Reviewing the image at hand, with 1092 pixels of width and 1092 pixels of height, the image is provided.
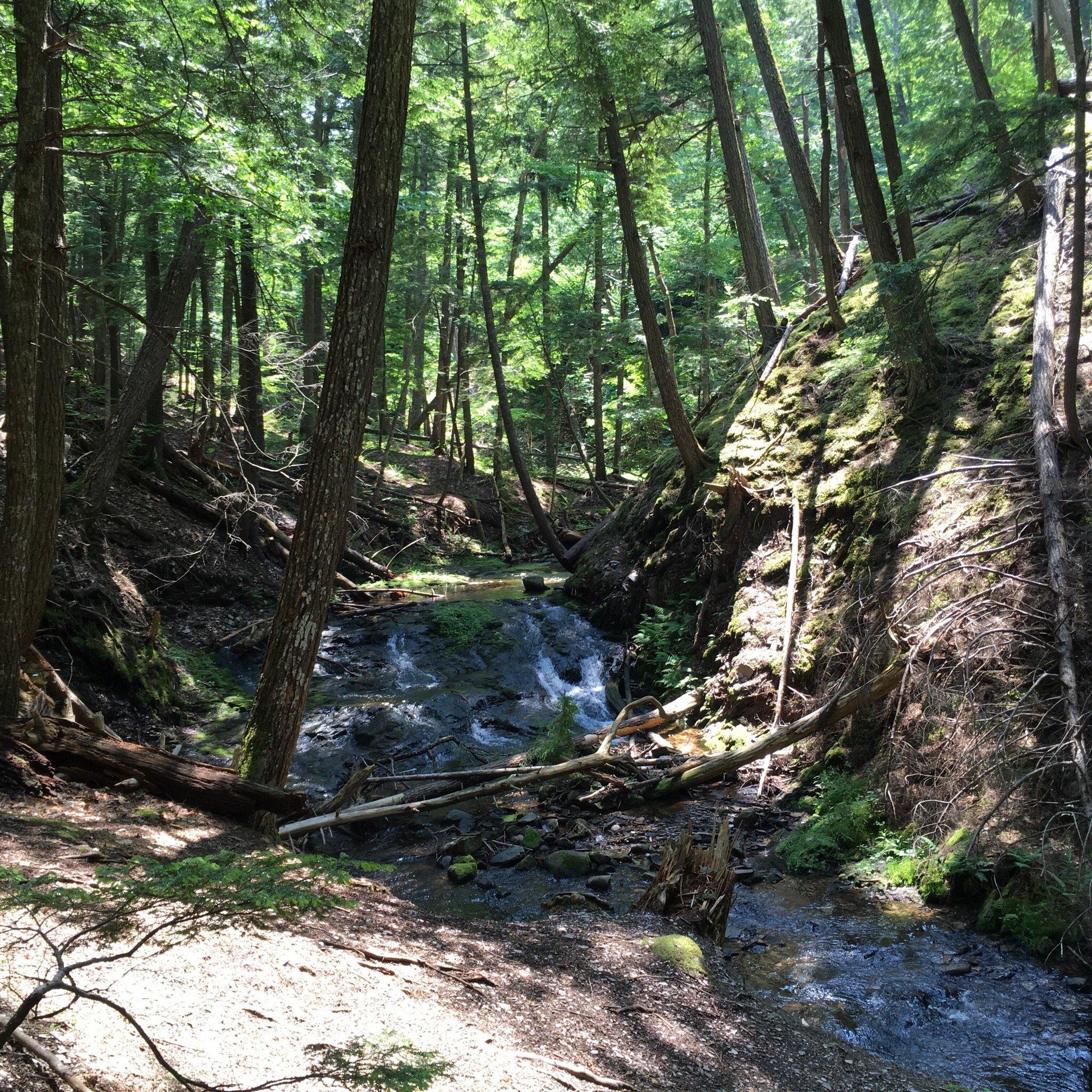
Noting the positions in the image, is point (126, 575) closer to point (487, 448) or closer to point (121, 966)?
point (121, 966)

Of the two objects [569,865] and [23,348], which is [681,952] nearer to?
[569,865]

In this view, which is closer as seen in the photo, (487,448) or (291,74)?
(291,74)

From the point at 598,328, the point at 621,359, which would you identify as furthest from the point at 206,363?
the point at 621,359

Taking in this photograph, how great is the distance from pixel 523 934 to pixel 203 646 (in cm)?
801

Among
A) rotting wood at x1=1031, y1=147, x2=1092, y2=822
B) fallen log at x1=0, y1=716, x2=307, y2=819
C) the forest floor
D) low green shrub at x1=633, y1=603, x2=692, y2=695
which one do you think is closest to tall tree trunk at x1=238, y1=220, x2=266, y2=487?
fallen log at x1=0, y1=716, x2=307, y2=819

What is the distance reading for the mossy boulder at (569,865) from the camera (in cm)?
614

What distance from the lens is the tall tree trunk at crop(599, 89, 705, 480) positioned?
11570 millimetres

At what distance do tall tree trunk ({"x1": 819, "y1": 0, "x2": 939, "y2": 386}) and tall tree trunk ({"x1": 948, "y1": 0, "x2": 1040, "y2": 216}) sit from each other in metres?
1.19

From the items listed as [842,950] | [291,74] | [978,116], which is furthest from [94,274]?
[842,950]

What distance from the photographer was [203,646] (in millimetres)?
11164

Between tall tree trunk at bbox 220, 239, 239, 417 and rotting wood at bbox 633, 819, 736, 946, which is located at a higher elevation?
tall tree trunk at bbox 220, 239, 239, 417

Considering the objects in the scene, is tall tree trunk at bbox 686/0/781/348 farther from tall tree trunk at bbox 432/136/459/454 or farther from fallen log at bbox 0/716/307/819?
fallen log at bbox 0/716/307/819

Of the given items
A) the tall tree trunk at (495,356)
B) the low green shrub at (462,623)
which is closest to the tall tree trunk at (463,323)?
the tall tree trunk at (495,356)

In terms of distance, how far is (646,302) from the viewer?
11781 mm
